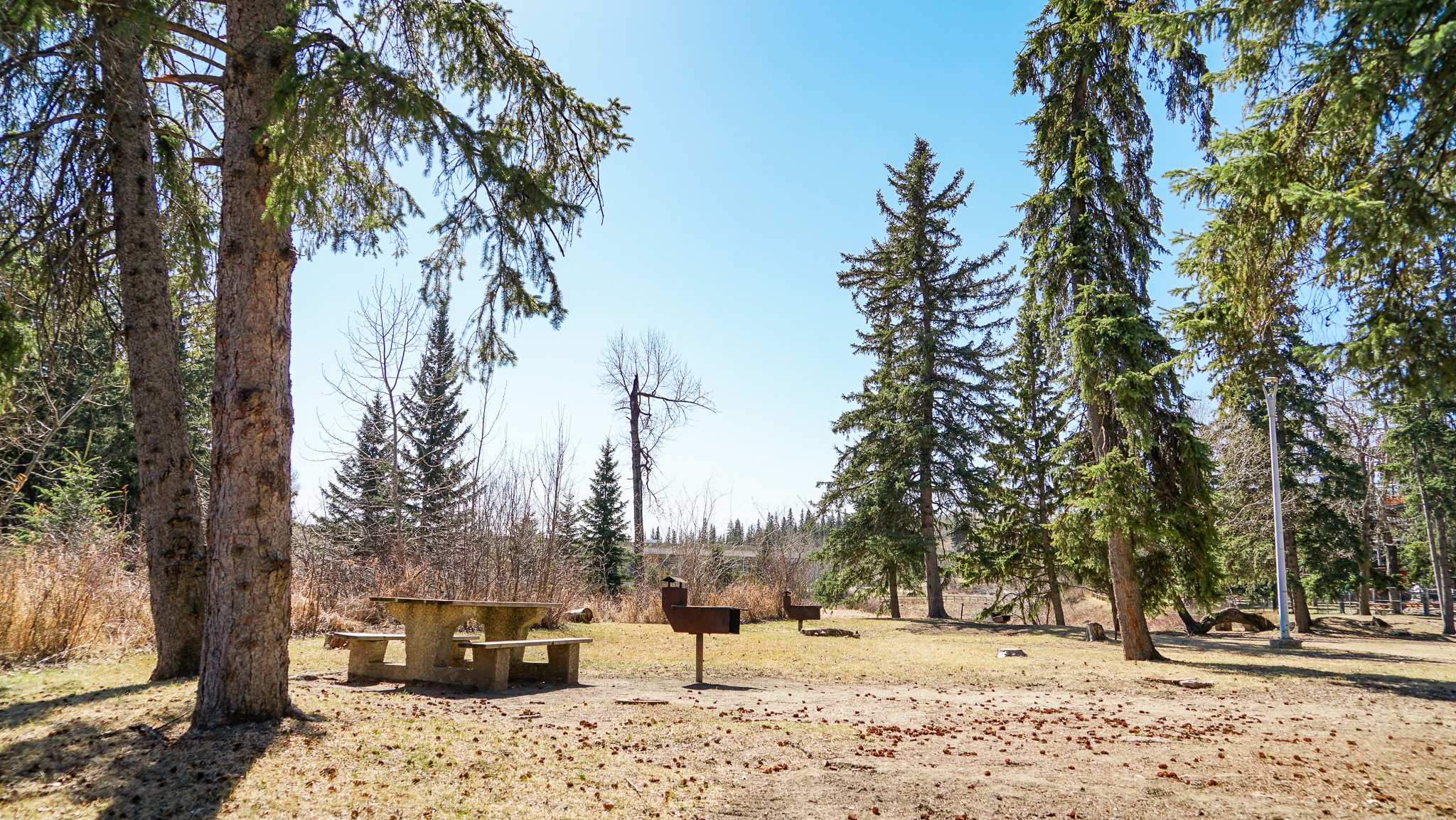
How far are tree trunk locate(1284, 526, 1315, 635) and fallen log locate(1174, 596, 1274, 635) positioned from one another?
35.1 inches

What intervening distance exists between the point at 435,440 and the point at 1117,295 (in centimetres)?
2298

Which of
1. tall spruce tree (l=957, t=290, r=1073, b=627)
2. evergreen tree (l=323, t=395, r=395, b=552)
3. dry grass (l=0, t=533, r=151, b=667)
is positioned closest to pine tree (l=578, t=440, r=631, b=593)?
evergreen tree (l=323, t=395, r=395, b=552)

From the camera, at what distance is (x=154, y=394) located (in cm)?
699

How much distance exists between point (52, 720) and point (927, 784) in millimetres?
5810

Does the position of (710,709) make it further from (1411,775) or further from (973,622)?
(973,622)

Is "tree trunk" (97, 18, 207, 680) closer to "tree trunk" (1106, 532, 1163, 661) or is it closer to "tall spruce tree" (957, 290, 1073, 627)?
"tree trunk" (1106, 532, 1163, 661)

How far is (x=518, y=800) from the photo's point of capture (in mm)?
4102

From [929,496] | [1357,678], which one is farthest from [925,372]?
[1357,678]

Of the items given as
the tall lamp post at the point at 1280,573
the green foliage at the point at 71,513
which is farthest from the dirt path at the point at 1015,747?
the green foliage at the point at 71,513

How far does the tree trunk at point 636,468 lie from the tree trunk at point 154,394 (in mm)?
19289

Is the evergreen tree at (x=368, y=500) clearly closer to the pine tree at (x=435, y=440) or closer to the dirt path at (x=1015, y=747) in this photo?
the pine tree at (x=435, y=440)

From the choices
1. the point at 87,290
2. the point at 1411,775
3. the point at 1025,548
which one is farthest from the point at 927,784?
the point at 1025,548

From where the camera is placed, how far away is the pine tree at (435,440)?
18.2 metres

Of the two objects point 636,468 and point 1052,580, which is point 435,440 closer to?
point 636,468
